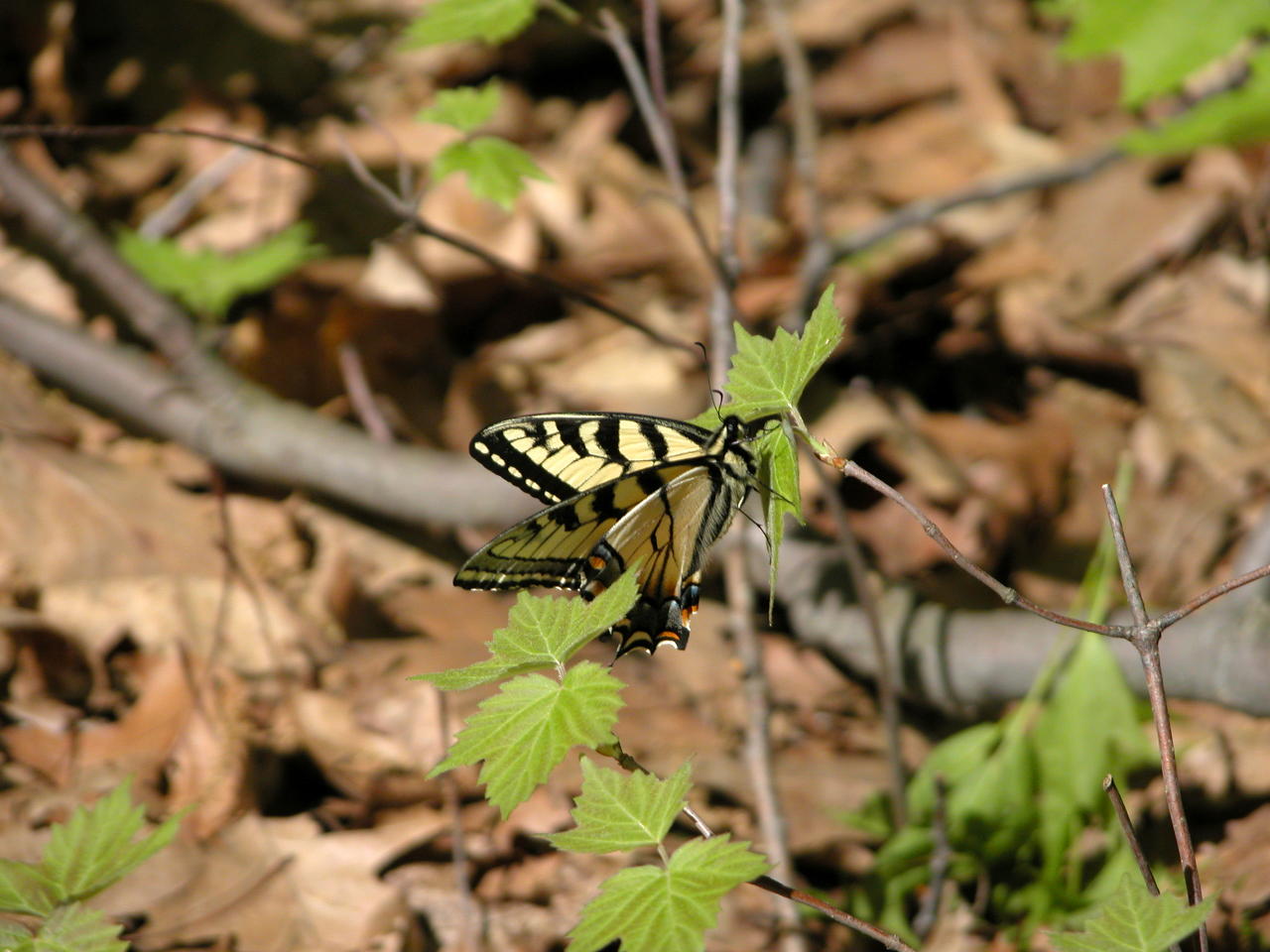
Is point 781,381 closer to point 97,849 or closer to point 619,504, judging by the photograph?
point 619,504

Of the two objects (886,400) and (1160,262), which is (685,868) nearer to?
(886,400)

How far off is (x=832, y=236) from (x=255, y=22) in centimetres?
298

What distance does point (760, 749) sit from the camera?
7.68 feet

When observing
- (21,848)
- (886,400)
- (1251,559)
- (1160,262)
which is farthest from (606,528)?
(1160,262)

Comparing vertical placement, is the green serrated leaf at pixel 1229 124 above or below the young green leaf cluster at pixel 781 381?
above

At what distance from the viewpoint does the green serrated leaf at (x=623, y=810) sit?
4.40 feet

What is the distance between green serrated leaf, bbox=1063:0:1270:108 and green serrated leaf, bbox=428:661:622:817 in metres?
2.89

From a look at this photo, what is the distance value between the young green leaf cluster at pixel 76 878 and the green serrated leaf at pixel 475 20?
5.45 feet

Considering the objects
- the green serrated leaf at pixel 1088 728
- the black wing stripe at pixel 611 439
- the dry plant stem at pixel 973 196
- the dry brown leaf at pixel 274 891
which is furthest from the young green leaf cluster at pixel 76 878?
the dry plant stem at pixel 973 196

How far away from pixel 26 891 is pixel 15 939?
5.0 inches

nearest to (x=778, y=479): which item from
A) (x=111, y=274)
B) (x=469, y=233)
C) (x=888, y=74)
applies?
(x=111, y=274)

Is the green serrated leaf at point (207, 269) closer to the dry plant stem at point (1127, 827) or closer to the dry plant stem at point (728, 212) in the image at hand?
the dry plant stem at point (728, 212)

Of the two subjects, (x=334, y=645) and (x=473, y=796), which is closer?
(x=473, y=796)

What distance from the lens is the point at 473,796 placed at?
2.54 m
